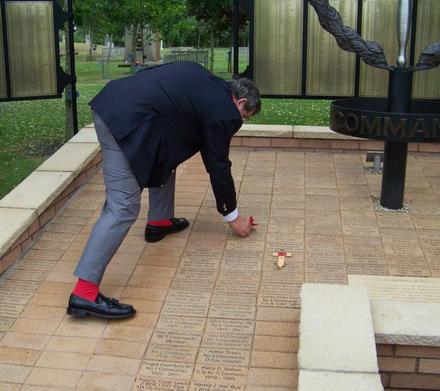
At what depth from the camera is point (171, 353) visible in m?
3.13

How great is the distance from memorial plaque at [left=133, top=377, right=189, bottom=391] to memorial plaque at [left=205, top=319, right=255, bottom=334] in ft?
1.47

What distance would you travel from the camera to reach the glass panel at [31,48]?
20.8 feet

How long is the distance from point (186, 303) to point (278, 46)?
3537 millimetres

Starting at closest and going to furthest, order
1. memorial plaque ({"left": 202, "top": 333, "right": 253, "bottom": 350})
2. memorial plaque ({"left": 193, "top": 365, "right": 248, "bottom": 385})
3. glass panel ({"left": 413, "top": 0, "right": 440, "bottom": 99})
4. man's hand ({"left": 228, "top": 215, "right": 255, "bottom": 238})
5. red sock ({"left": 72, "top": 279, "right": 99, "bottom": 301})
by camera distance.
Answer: memorial plaque ({"left": 193, "top": 365, "right": 248, "bottom": 385})
memorial plaque ({"left": 202, "top": 333, "right": 253, "bottom": 350})
red sock ({"left": 72, "top": 279, "right": 99, "bottom": 301})
man's hand ({"left": 228, "top": 215, "right": 255, "bottom": 238})
glass panel ({"left": 413, "top": 0, "right": 440, "bottom": 99})

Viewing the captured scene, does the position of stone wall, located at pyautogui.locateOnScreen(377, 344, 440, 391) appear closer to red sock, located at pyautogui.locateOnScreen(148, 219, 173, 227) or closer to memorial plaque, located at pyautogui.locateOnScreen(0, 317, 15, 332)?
memorial plaque, located at pyautogui.locateOnScreen(0, 317, 15, 332)

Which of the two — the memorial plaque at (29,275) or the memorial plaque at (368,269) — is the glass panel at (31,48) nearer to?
the memorial plaque at (29,275)

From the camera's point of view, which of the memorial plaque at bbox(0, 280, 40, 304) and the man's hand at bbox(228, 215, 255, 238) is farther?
the man's hand at bbox(228, 215, 255, 238)

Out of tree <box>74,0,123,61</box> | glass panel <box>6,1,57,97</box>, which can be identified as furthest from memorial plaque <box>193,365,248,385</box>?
tree <box>74,0,123,61</box>

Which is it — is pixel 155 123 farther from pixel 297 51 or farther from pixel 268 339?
pixel 297 51

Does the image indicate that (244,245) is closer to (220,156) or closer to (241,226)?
(241,226)

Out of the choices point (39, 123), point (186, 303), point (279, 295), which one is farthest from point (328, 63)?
point (39, 123)

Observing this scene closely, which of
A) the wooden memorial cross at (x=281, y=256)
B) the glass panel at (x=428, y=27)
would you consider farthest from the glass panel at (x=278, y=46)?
the wooden memorial cross at (x=281, y=256)

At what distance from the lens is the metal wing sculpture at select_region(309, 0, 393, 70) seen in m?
4.99

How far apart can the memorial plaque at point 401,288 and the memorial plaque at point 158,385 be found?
1.01 meters
